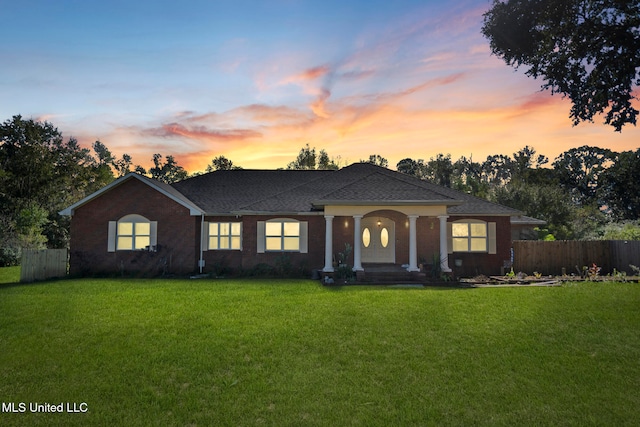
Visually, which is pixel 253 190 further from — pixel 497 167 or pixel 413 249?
pixel 497 167

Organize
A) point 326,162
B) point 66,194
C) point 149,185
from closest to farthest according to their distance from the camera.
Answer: point 149,185 < point 66,194 < point 326,162

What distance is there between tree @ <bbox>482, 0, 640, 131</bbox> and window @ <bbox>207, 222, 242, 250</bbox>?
15882 mm

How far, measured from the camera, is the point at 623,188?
3766 cm

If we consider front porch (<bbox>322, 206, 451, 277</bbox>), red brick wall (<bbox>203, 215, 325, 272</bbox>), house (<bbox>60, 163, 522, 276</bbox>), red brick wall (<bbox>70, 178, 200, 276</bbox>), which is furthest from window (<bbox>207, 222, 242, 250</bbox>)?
front porch (<bbox>322, 206, 451, 277</bbox>)

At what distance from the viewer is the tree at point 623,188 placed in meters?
36.0

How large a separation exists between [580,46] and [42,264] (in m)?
25.1

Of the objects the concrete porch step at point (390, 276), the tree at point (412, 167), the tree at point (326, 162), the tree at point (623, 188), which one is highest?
the tree at point (412, 167)

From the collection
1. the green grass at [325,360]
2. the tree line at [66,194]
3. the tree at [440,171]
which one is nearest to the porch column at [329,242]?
the green grass at [325,360]

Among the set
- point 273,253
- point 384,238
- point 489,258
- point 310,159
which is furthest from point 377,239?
point 310,159

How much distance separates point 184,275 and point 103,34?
407 inches

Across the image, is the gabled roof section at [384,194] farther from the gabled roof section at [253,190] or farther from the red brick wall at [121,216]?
the red brick wall at [121,216]

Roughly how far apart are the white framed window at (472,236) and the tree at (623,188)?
27.5 metres

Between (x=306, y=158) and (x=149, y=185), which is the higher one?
(x=306, y=158)

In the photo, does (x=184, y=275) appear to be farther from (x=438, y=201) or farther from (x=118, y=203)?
(x=438, y=201)
